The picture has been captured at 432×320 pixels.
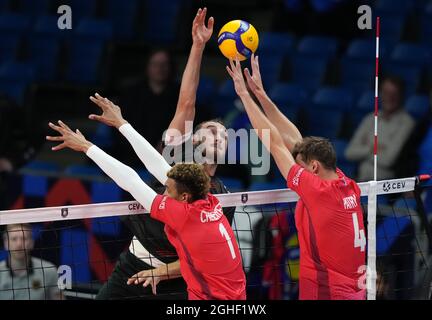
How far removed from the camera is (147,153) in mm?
8133

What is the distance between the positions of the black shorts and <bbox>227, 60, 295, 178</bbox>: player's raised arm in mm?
1321

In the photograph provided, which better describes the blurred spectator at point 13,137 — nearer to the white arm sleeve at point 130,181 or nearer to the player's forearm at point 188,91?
the player's forearm at point 188,91

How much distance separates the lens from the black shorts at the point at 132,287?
8.76 m

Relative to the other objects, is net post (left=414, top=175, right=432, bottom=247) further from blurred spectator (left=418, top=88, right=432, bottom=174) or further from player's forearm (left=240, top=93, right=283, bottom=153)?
blurred spectator (left=418, top=88, right=432, bottom=174)

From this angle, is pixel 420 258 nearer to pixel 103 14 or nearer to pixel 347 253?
pixel 347 253

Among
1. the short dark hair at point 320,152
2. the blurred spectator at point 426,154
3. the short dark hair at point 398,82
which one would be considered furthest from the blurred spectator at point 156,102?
the short dark hair at point 320,152

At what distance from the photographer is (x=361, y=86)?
45.1 ft

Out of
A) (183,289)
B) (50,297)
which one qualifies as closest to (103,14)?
(50,297)

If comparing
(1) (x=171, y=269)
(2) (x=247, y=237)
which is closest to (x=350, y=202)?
(1) (x=171, y=269)

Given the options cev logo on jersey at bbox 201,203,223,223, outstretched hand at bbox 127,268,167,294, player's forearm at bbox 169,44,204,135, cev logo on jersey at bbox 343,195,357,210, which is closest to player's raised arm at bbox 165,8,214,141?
player's forearm at bbox 169,44,204,135

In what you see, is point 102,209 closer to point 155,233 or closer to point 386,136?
point 155,233

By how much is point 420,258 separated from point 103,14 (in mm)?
6979

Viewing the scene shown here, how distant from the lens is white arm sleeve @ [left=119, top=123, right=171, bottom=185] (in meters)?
8.07

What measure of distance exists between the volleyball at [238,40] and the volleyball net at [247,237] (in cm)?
111
